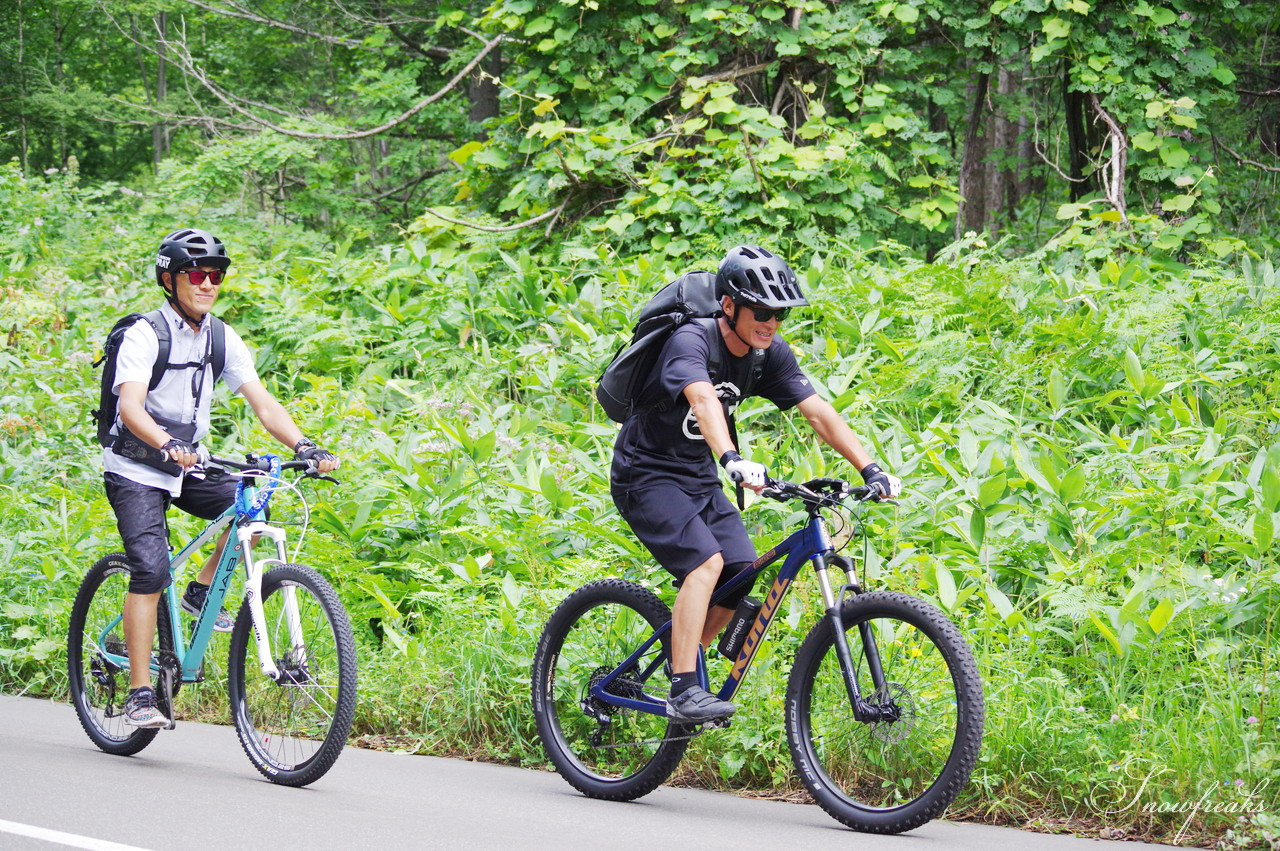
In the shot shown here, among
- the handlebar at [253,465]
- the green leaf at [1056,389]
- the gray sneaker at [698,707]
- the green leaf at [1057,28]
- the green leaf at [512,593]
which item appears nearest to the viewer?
the gray sneaker at [698,707]

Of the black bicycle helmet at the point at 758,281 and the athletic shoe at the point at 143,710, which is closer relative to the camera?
the black bicycle helmet at the point at 758,281

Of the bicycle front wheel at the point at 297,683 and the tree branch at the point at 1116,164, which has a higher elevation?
the tree branch at the point at 1116,164

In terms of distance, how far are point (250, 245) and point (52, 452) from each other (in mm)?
4958

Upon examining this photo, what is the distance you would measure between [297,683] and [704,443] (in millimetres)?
2149

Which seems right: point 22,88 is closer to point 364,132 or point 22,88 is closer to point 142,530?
point 364,132

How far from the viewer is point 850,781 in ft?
17.8

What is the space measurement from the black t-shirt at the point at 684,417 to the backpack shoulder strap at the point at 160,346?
91.6 inches

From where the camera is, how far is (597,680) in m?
5.92

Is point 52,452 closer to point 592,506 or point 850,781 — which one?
point 592,506

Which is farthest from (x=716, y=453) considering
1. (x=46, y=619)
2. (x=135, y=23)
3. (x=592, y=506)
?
(x=135, y=23)

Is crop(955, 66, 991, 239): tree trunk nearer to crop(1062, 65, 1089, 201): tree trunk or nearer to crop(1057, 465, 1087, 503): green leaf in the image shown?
crop(1062, 65, 1089, 201): tree trunk

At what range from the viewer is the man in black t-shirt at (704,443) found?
5.23m

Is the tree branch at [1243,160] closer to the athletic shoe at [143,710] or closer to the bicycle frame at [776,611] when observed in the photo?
the bicycle frame at [776,611]

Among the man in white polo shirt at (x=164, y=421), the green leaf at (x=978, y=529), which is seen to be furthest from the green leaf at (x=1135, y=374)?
the man in white polo shirt at (x=164, y=421)
